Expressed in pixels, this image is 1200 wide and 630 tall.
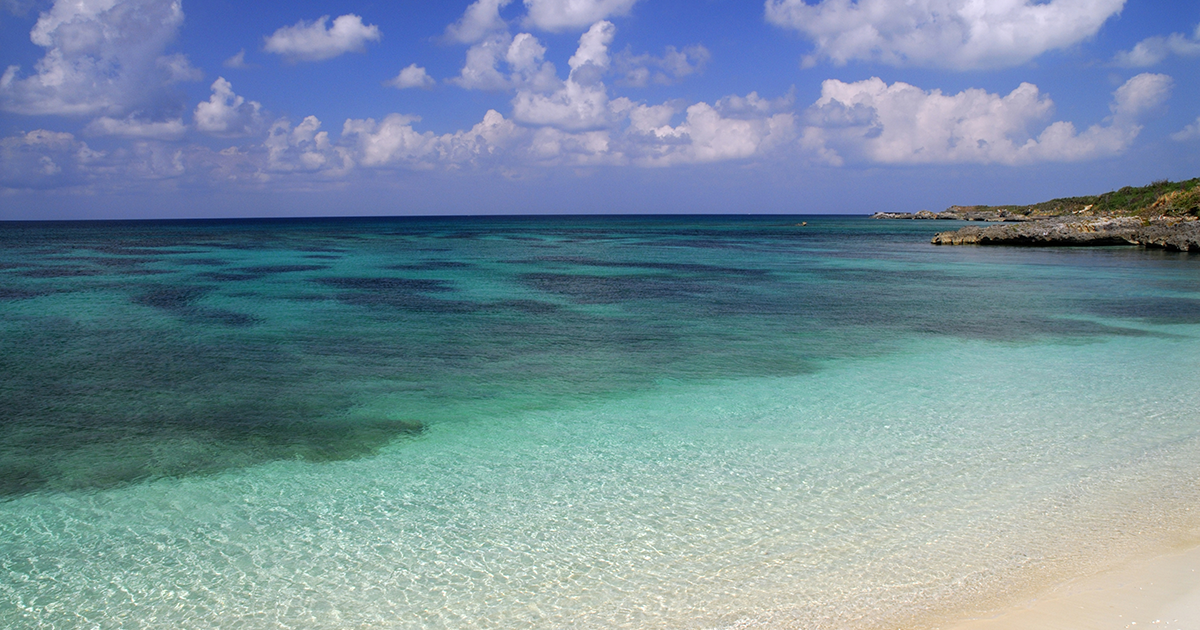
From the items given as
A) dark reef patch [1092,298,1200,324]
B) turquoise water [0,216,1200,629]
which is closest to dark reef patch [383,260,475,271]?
turquoise water [0,216,1200,629]

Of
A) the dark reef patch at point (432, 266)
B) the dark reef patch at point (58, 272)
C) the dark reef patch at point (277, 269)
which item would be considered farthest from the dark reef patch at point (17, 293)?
the dark reef patch at point (432, 266)

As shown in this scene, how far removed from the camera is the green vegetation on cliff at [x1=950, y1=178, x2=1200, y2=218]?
169 feet

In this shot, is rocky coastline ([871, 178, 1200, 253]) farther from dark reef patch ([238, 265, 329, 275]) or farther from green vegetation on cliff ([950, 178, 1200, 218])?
dark reef patch ([238, 265, 329, 275])

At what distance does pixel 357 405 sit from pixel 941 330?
1285 cm

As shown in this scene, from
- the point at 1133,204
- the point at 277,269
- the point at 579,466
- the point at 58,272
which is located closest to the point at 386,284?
the point at 277,269

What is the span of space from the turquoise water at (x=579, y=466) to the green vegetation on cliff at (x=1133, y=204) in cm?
4475

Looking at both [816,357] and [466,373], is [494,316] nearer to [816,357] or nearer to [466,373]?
[466,373]

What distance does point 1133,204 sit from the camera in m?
72.0

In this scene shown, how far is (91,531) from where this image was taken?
6469mm

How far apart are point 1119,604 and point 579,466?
4898 millimetres

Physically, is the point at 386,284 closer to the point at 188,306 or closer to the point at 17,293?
the point at 188,306

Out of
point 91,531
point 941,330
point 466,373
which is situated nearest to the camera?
point 91,531

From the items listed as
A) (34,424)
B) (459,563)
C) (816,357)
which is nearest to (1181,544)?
(459,563)

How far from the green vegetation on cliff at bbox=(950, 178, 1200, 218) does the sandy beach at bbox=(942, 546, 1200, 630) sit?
5553 cm
